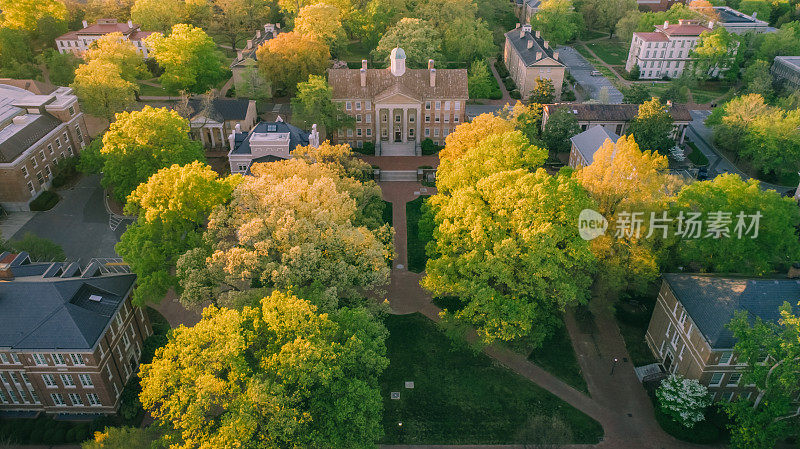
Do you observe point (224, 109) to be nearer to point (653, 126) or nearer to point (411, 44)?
point (411, 44)

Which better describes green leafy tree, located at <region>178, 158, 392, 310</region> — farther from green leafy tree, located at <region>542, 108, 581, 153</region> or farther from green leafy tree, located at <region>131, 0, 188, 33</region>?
green leafy tree, located at <region>131, 0, 188, 33</region>

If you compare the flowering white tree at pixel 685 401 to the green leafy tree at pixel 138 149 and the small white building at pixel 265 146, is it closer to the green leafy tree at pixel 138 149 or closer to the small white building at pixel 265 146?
the small white building at pixel 265 146

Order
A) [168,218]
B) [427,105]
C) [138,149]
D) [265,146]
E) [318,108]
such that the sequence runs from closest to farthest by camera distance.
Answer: [168,218] → [138,149] → [265,146] → [318,108] → [427,105]

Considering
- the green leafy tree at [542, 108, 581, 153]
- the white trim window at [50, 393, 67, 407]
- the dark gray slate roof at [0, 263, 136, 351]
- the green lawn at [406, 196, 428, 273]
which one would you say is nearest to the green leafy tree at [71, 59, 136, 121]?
the dark gray slate roof at [0, 263, 136, 351]

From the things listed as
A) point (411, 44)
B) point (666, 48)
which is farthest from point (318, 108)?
point (666, 48)

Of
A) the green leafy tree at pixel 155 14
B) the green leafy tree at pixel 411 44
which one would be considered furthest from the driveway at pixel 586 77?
the green leafy tree at pixel 155 14

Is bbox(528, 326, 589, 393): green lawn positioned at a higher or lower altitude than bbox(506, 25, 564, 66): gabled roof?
lower

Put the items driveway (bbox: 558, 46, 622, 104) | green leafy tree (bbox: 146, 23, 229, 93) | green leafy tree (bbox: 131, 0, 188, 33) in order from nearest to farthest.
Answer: green leafy tree (bbox: 146, 23, 229, 93) → driveway (bbox: 558, 46, 622, 104) → green leafy tree (bbox: 131, 0, 188, 33)
